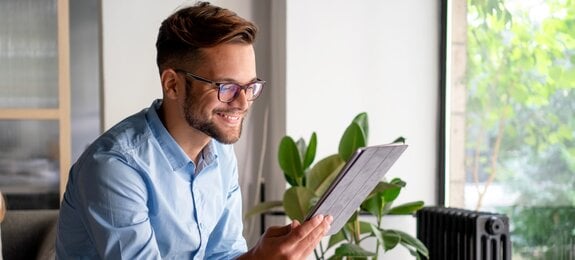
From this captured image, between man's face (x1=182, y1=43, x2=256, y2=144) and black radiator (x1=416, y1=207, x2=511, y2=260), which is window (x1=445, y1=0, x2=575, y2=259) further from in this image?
man's face (x1=182, y1=43, x2=256, y2=144)

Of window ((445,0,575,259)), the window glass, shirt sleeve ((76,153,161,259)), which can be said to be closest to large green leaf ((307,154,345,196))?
window ((445,0,575,259))

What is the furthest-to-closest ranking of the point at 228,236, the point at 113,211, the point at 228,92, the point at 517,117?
the point at 517,117, the point at 228,236, the point at 228,92, the point at 113,211

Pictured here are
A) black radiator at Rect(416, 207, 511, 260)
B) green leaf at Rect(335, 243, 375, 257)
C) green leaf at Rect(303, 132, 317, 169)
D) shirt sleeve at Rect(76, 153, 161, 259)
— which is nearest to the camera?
shirt sleeve at Rect(76, 153, 161, 259)

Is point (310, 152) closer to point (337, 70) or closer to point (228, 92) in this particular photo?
point (337, 70)

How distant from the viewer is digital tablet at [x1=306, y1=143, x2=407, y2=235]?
1.65 metres

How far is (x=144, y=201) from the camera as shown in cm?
165

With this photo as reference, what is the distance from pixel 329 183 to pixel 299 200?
0.59 ft

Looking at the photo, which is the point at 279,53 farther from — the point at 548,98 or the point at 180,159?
the point at 180,159

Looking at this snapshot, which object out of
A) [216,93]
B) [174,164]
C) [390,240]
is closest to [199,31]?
[216,93]

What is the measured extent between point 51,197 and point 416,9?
1.99 metres

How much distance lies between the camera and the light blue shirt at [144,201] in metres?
1.60

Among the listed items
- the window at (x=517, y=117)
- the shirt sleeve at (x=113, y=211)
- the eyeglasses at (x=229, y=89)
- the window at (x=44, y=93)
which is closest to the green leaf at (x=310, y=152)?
the window at (x=517, y=117)

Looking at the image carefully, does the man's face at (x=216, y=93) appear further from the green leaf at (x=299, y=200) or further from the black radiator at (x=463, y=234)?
the black radiator at (x=463, y=234)

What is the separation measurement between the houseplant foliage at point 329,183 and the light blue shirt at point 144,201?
1.93 metres
